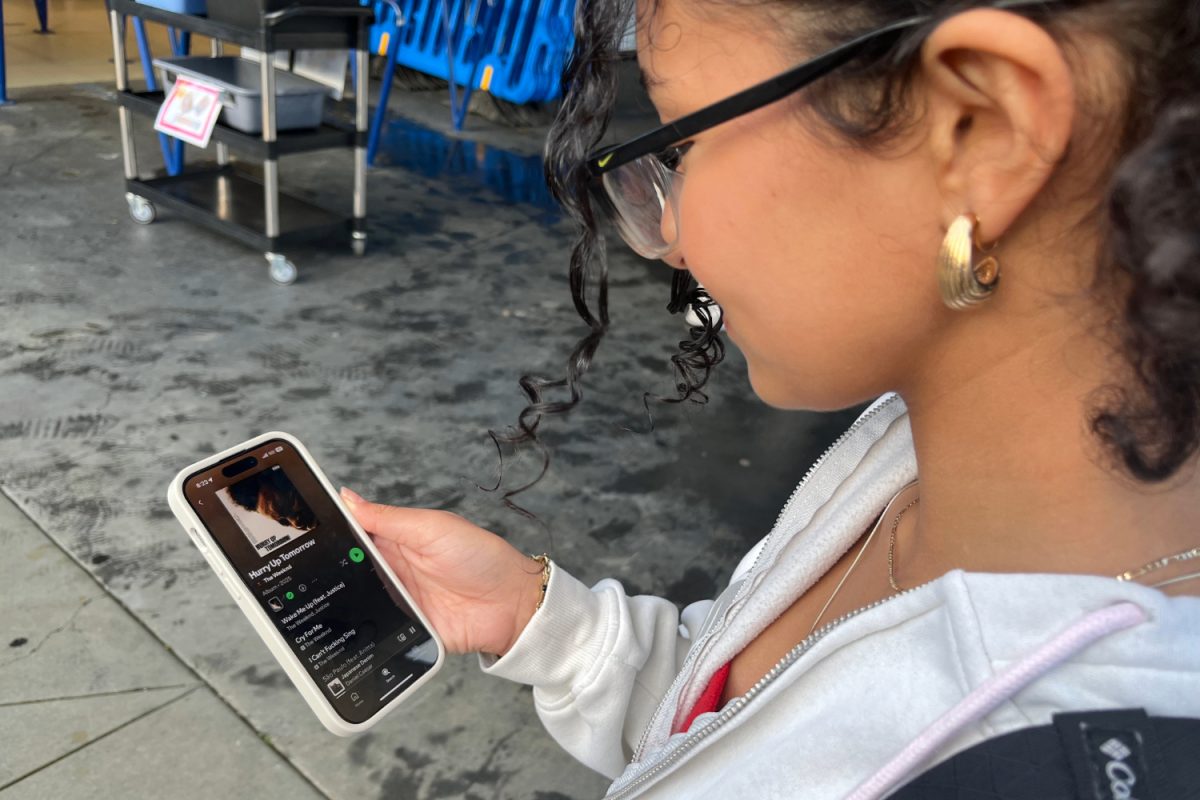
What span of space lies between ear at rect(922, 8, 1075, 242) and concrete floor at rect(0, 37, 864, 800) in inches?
57.9

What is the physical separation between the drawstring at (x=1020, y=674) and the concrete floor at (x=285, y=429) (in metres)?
1.30

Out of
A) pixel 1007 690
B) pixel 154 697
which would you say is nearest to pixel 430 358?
pixel 154 697

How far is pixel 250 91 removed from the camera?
326 centimetres

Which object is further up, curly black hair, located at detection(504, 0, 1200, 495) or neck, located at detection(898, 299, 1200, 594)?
curly black hair, located at detection(504, 0, 1200, 495)

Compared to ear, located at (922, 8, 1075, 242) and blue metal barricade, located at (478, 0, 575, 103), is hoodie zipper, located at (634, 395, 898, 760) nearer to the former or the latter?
ear, located at (922, 8, 1075, 242)

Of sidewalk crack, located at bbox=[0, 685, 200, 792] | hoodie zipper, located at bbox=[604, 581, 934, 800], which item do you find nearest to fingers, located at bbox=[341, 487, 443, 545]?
hoodie zipper, located at bbox=[604, 581, 934, 800]

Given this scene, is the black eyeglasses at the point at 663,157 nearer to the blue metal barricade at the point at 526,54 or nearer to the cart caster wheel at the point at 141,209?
the cart caster wheel at the point at 141,209

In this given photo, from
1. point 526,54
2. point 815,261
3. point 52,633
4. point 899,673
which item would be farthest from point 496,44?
point 899,673

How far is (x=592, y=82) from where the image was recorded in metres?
0.92

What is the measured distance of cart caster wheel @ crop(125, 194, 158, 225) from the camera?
12.2ft

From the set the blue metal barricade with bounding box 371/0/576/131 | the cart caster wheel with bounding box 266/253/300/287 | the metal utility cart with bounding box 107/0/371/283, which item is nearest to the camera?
the metal utility cart with bounding box 107/0/371/283

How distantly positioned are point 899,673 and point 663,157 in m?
0.42

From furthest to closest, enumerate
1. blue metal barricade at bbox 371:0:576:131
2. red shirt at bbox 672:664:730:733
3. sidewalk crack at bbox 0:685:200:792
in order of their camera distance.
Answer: blue metal barricade at bbox 371:0:576:131, sidewalk crack at bbox 0:685:200:792, red shirt at bbox 672:664:730:733

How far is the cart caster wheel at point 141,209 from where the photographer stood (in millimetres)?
3719
